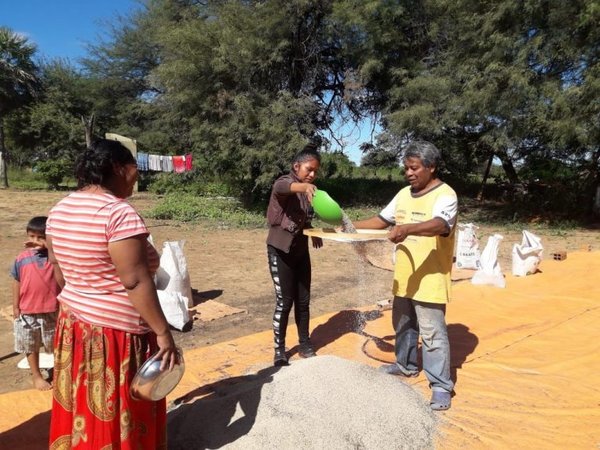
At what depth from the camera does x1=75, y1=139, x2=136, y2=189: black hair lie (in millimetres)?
1603

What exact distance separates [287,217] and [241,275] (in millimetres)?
3342

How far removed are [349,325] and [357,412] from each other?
6.24ft

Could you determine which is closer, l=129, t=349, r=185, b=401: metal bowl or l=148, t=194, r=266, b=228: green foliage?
l=129, t=349, r=185, b=401: metal bowl

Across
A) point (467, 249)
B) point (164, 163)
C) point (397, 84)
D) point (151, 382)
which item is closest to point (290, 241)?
point (151, 382)

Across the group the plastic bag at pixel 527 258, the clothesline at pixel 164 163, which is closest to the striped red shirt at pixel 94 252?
the plastic bag at pixel 527 258

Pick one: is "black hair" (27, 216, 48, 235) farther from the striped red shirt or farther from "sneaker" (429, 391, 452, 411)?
"sneaker" (429, 391, 452, 411)

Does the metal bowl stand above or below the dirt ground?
above

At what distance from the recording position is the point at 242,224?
11.7 m

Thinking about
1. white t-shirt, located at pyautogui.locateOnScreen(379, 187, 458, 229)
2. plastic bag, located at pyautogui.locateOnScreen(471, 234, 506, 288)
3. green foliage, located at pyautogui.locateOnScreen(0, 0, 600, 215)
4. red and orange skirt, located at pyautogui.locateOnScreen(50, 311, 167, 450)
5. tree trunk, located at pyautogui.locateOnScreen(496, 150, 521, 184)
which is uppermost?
green foliage, located at pyautogui.locateOnScreen(0, 0, 600, 215)

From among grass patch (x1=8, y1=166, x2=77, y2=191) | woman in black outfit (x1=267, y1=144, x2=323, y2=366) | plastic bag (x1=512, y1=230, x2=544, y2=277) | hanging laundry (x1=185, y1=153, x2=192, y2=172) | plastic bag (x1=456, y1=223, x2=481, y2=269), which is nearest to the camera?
woman in black outfit (x1=267, y1=144, x2=323, y2=366)

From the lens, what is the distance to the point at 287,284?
3.22 metres

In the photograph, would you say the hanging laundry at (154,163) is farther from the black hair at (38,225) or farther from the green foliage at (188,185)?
the black hair at (38,225)

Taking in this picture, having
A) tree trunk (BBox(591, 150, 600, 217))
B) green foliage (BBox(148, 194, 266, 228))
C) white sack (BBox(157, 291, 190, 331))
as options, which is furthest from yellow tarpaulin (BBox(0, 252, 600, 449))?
tree trunk (BBox(591, 150, 600, 217))

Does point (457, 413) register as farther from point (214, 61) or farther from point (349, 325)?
point (214, 61)
